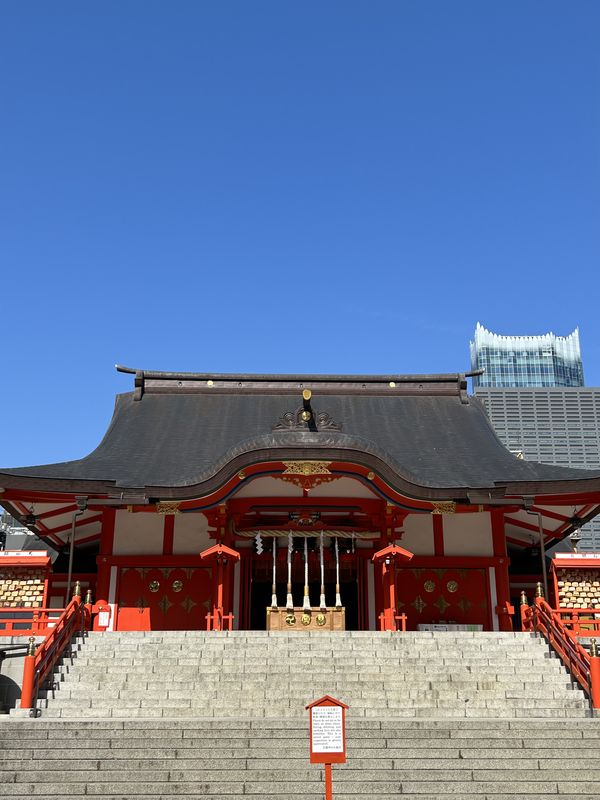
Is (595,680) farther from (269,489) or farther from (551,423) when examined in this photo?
(551,423)

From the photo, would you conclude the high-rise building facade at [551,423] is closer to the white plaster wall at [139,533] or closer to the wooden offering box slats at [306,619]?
the white plaster wall at [139,533]

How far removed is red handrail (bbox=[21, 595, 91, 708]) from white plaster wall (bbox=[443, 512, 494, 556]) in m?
8.25

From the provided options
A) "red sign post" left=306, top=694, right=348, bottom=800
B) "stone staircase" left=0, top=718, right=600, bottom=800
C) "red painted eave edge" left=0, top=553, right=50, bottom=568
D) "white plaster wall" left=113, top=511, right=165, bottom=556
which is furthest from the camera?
"red painted eave edge" left=0, top=553, right=50, bottom=568

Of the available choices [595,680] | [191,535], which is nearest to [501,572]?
[595,680]

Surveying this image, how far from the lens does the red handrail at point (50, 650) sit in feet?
36.4

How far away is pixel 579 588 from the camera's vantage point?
1889 centimetres

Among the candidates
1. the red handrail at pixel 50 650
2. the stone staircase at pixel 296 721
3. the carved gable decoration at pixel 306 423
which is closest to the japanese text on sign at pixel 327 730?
the stone staircase at pixel 296 721

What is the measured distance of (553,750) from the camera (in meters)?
9.39

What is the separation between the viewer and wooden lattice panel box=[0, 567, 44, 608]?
62.5 ft

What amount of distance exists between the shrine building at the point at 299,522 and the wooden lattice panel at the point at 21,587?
1.27 feet

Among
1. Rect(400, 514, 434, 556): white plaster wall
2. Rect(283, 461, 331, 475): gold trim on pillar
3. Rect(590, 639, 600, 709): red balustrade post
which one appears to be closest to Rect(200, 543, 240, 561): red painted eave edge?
Rect(283, 461, 331, 475): gold trim on pillar

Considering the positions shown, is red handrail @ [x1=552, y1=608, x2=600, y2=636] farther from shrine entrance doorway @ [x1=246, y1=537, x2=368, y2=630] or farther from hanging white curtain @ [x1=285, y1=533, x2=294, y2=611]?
hanging white curtain @ [x1=285, y1=533, x2=294, y2=611]

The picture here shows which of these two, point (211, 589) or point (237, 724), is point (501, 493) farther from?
point (237, 724)

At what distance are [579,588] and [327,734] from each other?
42.8 ft
